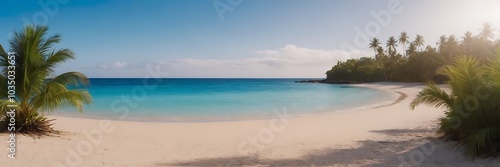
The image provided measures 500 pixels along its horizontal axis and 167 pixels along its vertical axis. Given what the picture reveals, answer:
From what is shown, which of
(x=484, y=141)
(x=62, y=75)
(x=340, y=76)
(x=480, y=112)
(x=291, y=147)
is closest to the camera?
(x=484, y=141)

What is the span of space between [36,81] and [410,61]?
2476 inches

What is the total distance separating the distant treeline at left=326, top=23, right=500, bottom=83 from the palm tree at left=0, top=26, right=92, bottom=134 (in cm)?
3680

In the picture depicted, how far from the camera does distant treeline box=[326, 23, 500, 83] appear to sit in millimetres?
46641

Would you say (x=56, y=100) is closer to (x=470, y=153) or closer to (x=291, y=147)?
(x=291, y=147)

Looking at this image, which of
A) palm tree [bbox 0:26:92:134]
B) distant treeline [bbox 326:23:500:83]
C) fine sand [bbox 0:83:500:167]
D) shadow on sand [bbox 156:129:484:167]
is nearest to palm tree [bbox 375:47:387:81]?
distant treeline [bbox 326:23:500:83]

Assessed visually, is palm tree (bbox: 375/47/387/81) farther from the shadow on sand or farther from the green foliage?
the shadow on sand

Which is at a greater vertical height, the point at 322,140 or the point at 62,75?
the point at 62,75

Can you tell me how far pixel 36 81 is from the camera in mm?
7918

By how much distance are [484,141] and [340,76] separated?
82941 mm

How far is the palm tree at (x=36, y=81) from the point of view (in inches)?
300

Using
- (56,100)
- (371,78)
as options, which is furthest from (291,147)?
(371,78)

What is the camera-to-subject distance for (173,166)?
5.66 m

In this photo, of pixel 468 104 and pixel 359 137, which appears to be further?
pixel 359 137

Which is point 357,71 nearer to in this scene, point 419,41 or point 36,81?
point 419,41
